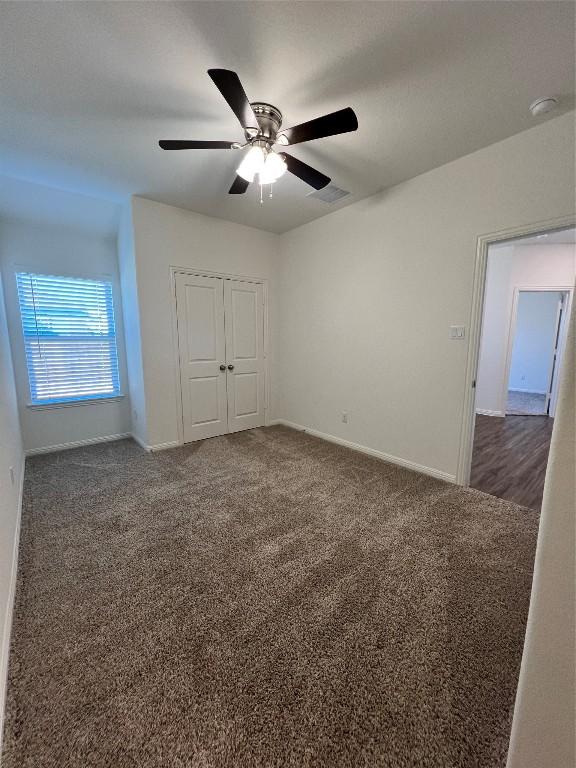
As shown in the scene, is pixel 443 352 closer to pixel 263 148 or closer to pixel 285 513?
pixel 285 513

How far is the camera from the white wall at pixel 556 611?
58cm

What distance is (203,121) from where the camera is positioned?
6.79 feet

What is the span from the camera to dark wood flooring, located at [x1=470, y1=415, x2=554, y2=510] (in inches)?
106

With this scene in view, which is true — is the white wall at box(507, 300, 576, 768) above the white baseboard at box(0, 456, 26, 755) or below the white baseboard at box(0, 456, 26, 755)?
above

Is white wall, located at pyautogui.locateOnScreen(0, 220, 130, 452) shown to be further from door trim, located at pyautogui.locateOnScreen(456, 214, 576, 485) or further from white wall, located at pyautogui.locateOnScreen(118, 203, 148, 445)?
door trim, located at pyautogui.locateOnScreen(456, 214, 576, 485)

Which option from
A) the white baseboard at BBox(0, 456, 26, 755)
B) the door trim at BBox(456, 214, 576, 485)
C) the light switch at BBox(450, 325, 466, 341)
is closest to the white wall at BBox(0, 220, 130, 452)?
the white baseboard at BBox(0, 456, 26, 755)

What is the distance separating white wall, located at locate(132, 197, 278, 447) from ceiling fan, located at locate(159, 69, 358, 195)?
147 centimetres

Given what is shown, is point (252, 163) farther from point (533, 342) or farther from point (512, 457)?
point (533, 342)

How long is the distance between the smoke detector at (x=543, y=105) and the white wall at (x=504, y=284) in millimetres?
3186

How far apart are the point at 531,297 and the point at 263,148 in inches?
302

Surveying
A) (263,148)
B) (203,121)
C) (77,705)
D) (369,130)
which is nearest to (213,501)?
(77,705)

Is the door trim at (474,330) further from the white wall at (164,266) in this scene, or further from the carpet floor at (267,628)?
the white wall at (164,266)

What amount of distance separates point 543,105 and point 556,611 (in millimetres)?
2698

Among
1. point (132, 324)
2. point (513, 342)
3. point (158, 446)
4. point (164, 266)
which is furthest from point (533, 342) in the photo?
point (132, 324)
